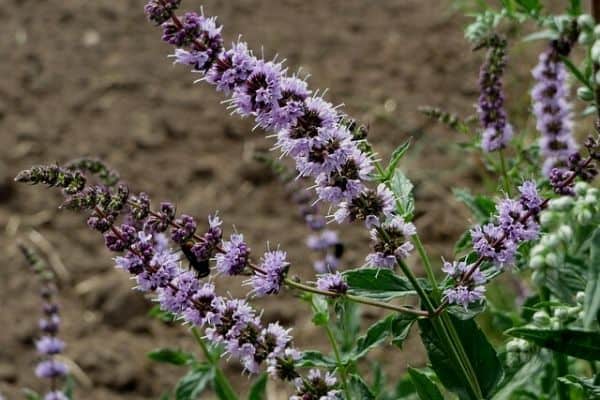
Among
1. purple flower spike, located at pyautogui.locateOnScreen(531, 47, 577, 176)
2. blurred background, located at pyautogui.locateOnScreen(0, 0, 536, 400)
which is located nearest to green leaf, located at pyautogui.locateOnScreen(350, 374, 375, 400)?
purple flower spike, located at pyautogui.locateOnScreen(531, 47, 577, 176)

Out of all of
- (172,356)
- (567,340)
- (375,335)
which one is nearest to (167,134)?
(172,356)

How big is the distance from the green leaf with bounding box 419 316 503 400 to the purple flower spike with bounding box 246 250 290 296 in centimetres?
36

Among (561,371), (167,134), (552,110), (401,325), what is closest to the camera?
(401,325)

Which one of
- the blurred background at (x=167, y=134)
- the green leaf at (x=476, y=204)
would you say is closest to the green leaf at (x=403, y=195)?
the green leaf at (x=476, y=204)

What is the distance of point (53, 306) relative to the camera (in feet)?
10.5

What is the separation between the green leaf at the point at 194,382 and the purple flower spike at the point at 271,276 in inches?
36.7

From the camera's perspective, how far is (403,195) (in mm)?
2086

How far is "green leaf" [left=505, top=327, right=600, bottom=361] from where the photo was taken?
6.07 ft

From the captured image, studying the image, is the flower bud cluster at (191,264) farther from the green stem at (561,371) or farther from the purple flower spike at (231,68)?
the green stem at (561,371)

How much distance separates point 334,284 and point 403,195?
276mm

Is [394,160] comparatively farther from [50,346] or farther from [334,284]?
[50,346]

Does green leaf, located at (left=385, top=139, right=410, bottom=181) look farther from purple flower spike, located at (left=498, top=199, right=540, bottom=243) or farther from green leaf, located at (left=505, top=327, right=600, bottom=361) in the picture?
green leaf, located at (left=505, top=327, right=600, bottom=361)

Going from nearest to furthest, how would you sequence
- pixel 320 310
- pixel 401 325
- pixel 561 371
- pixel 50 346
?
pixel 401 325 < pixel 320 310 < pixel 561 371 < pixel 50 346

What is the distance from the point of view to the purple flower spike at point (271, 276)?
6.27 ft
